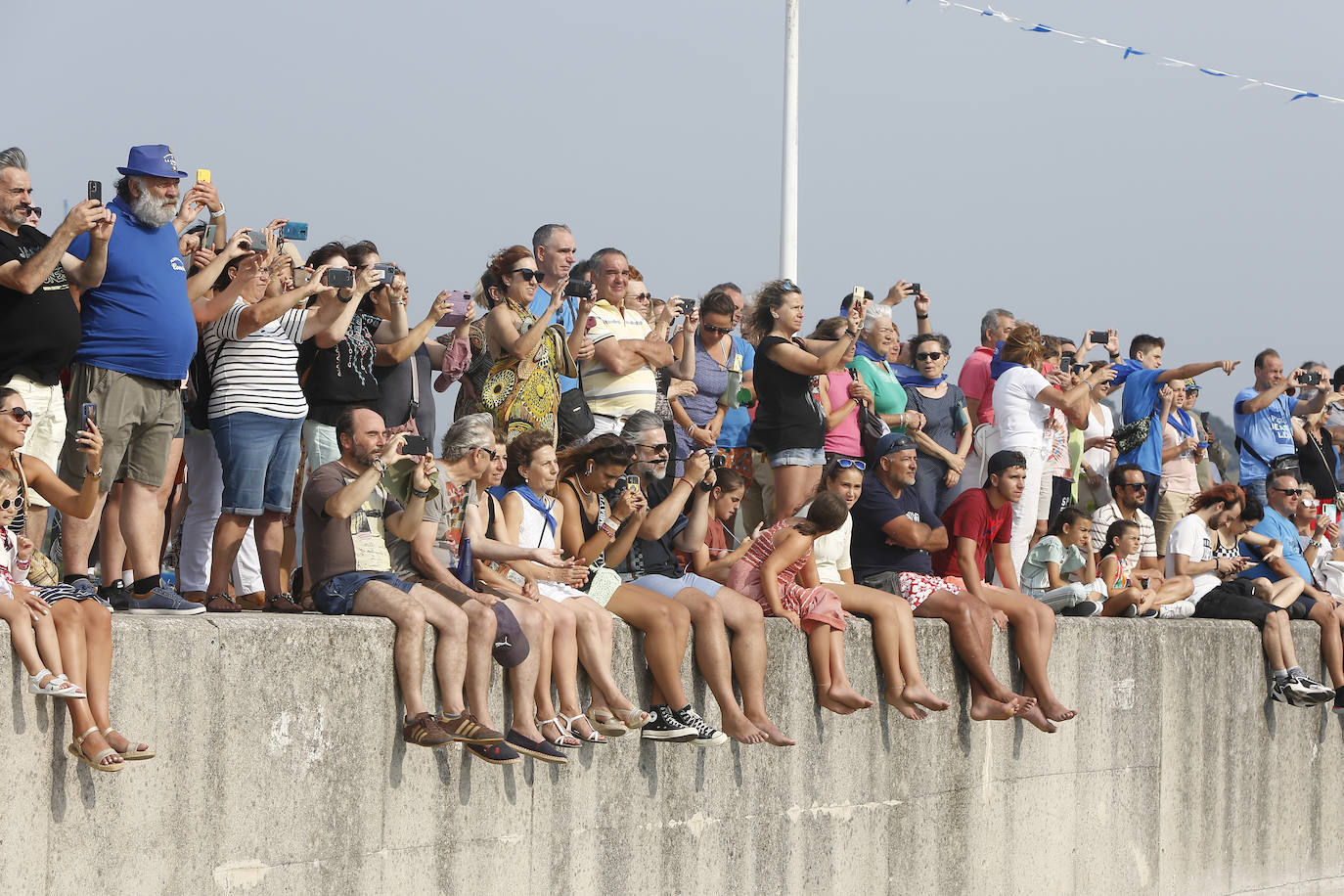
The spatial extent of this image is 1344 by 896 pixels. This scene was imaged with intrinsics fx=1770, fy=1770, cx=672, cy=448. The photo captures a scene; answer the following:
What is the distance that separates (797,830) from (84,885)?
3.77 meters

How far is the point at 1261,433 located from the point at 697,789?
271 inches

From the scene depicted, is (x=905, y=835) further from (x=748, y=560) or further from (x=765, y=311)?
(x=765, y=311)

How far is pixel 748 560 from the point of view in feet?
27.4

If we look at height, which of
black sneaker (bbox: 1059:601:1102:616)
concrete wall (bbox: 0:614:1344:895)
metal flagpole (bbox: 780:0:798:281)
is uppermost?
metal flagpole (bbox: 780:0:798:281)

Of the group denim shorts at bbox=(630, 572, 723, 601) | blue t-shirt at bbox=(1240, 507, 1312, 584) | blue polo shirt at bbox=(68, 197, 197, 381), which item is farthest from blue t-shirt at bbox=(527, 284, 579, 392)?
blue t-shirt at bbox=(1240, 507, 1312, 584)

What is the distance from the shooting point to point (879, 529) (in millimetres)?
9242

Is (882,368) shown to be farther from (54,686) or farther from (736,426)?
(54,686)

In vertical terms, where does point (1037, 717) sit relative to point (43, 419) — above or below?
below

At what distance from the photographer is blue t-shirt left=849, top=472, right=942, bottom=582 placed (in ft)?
30.1

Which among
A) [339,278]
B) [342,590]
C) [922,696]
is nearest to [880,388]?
[922,696]

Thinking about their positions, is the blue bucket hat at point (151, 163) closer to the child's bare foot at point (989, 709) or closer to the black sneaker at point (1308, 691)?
the child's bare foot at point (989, 709)

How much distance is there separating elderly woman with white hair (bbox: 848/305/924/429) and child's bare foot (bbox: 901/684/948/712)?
214 centimetres

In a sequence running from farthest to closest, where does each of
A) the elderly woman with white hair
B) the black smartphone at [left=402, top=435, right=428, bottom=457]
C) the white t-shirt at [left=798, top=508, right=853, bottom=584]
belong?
the elderly woman with white hair → the white t-shirt at [left=798, top=508, right=853, bottom=584] → the black smartphone at [left=402, top=435, right=428, bottom=457]

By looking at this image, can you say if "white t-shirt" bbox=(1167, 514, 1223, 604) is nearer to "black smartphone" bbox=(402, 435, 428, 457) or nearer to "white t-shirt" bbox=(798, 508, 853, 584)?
"white t-shirt" bbox=(798, 508, 853, 584)
